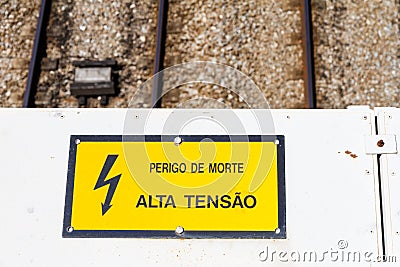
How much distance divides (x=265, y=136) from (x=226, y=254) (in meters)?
0.42

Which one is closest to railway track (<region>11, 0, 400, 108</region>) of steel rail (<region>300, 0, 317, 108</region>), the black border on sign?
steel rail (<region>300, 0, 317, 108</region>)

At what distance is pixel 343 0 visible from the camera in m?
3.80

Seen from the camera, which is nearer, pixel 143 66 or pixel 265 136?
pixel 265 136

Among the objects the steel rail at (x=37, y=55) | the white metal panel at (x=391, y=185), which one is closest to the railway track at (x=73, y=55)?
the steel rail at (x=37, y=55)

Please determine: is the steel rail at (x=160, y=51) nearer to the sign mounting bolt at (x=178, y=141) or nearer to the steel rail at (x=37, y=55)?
the steel rail at (x=37, y=55)

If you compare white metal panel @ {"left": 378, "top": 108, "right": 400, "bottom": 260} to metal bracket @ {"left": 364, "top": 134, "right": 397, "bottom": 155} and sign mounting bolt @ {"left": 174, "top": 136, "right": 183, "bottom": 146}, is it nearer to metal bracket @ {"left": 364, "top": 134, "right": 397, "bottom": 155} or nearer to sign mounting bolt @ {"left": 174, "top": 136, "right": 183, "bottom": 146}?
metal bracket @ {"left": 364, "top": 134, "right": 397, "bottom": 155}

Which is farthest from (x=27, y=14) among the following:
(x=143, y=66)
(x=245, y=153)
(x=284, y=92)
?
(x=245, y=153)

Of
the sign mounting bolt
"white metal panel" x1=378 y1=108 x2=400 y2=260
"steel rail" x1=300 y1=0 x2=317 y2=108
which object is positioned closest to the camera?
"white metal panel" x1=378 y1=108 x2=400 y2=260

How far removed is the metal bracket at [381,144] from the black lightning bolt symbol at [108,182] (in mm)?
857

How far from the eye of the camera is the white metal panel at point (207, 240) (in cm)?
182

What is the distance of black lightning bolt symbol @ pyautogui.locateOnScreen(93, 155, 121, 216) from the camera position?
1868 millimetres

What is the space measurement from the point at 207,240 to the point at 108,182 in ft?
1.28

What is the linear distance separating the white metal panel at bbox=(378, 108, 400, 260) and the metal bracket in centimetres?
2

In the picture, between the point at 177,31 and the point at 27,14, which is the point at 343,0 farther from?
the point at 27,14
